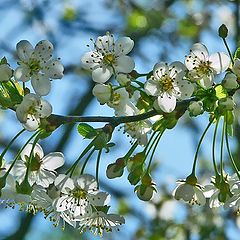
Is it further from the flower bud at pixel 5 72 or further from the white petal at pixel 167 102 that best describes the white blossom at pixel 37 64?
the white petal at pixel 167 102

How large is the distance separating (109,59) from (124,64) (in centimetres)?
8

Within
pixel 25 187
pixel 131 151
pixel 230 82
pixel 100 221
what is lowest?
pixel 100 221

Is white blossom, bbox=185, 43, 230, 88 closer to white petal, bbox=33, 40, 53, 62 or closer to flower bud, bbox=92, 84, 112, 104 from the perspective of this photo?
flower bud, bbox=92, 84, 112, 104

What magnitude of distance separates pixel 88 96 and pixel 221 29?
2.68 m

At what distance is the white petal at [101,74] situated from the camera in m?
2.38

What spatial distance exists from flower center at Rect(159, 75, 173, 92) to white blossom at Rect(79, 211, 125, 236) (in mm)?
403

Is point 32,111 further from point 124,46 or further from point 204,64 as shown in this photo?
point 204,64

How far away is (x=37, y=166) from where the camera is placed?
2.37 m

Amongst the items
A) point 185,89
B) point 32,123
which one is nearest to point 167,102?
point 185,89

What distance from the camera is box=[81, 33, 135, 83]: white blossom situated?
239cm

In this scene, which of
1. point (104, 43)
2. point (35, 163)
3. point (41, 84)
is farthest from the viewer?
point (104, 43)

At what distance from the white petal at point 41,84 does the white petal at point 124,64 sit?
22 cm

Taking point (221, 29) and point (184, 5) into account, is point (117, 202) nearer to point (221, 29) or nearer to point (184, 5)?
point (184, 5)

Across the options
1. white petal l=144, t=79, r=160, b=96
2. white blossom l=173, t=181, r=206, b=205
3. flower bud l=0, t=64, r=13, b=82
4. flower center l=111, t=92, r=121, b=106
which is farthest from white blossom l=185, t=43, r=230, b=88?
flower bud l=0, t=64, r=13, b=82
